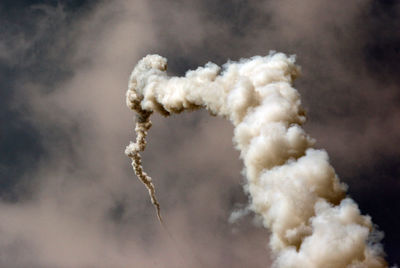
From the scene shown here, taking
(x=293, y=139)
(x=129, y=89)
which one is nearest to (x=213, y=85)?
(x=293, y=139)

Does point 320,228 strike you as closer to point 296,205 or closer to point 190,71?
point 296,205

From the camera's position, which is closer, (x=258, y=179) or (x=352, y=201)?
(x=352, y=201)

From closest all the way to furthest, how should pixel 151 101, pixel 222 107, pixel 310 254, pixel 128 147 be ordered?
pixel 310 254 < pixel 222 107 < pixel 151 101 < pixel 128 147

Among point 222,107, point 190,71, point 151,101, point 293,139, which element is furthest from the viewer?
point 151,101

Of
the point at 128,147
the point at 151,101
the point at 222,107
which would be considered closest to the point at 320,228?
the point at 222,107

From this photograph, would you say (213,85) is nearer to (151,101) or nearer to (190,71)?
(190,71)

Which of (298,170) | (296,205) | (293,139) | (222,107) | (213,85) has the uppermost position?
(213,85)

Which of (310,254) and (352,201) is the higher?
(352,201)
